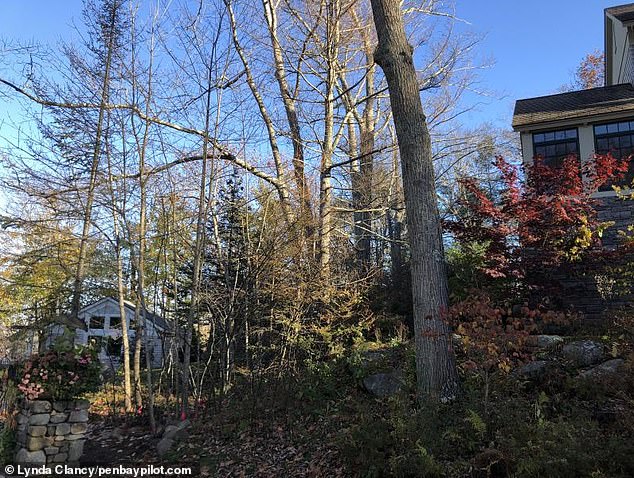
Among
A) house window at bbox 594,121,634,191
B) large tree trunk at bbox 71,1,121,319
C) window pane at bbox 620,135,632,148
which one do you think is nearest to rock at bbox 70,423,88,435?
large tree trunk at bbox 71,1,121,319

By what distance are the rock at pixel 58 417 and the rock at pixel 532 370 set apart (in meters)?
5.60

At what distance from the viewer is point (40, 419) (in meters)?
5.88

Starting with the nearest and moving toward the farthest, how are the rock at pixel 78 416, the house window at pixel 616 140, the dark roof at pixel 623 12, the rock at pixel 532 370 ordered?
the rock at pixel 532 370 < the rock at pixel 78 416 < the house window at pixel 616 140 < the dark roof at pixel 623 12

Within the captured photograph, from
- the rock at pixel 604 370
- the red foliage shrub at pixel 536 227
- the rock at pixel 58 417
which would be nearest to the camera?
the rock at pixel 604 370

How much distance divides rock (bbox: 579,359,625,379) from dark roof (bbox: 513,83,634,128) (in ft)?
24.5

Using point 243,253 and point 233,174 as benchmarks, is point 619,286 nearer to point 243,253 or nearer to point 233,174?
point 243,253

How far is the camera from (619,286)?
938 cm

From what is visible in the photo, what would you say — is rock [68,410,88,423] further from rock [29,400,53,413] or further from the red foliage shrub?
the red foliage shrub

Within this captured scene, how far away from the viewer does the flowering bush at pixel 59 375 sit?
232 inches

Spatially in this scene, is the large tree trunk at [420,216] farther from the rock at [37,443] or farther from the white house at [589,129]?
the white house at [589,129]

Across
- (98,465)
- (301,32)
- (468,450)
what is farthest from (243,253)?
(301,32)

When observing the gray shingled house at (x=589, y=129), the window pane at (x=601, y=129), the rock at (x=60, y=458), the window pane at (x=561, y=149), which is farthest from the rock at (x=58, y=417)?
the window pane at (x=601, y=129)

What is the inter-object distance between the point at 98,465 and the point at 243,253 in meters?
3.91

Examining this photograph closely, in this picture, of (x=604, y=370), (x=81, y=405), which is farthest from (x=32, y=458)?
(x=604, y=370)
